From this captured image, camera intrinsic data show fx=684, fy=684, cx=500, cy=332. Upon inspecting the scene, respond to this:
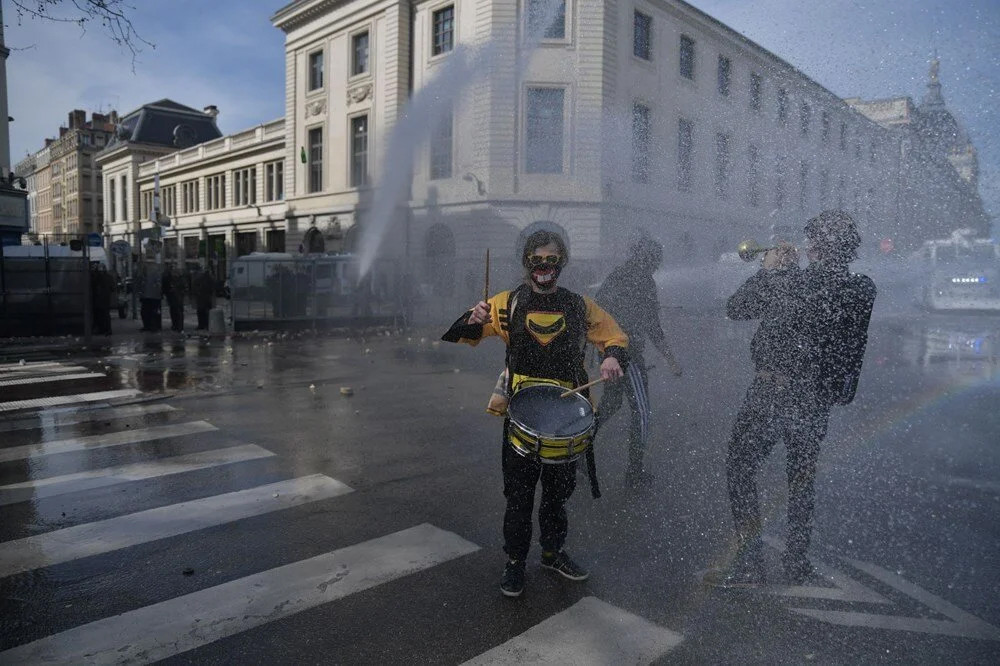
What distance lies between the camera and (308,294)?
18500mm

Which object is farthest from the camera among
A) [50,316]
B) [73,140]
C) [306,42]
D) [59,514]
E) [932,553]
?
[73,140]

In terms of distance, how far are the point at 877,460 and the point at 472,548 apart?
12.5 feet

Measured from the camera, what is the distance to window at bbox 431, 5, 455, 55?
27.7 meters

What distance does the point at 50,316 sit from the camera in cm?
1572

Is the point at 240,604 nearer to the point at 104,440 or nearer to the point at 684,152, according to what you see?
the point at 104,440

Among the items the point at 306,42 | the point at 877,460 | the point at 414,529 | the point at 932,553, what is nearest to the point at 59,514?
the point at 414,529

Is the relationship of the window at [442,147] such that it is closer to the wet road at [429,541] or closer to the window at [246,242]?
the window at [246,242]

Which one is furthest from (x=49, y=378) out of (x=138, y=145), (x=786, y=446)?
(x=138, y=145)

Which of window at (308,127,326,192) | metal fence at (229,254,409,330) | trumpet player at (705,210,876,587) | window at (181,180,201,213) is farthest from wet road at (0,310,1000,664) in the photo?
window at (181,180,201,213)

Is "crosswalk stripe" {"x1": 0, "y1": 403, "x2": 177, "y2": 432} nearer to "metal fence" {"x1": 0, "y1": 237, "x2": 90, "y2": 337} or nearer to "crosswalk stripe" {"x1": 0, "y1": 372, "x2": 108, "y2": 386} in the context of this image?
"crosswalk stripe" {"x1": 0, "y1": 372, "x2": 108, "y2": 386}

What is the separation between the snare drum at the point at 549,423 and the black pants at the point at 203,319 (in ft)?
54.8

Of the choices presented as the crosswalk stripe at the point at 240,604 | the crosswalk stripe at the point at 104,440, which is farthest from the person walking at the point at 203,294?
the crosswalk stripe at the point at 240,604

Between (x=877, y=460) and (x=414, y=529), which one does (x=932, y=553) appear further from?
(x=414, y=529)

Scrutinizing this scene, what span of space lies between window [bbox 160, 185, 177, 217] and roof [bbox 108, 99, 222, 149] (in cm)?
612
